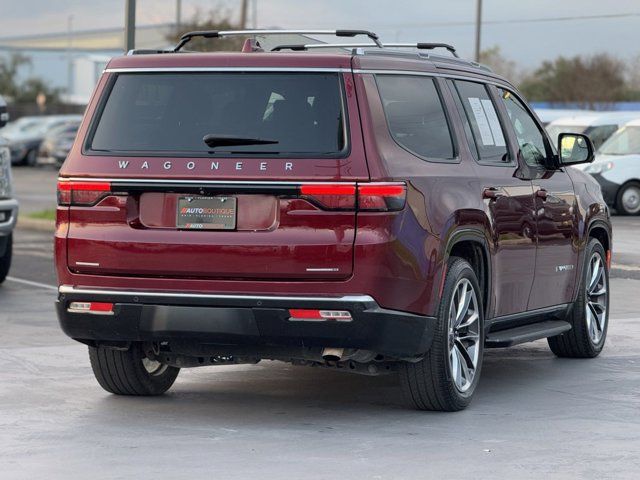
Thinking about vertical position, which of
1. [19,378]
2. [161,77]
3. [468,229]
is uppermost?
[161,77]

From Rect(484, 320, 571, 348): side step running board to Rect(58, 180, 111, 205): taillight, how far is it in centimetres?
233

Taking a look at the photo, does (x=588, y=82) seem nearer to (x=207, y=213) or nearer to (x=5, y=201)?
(x=5, y=201)

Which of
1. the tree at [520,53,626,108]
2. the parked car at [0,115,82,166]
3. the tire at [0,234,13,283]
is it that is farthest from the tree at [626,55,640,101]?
the tire at [0,234,13,283]

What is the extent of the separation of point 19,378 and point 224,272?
229 centimetres

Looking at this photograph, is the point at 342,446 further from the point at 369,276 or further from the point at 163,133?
the point at 163,133

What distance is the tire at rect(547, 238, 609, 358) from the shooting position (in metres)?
9.95

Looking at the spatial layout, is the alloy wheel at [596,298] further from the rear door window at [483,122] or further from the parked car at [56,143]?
the parked car at [56,143]

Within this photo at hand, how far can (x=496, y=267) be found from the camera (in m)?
8.44

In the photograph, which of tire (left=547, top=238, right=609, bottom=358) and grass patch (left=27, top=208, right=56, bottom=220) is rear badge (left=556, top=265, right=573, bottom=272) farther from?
grass patch (left=27, top=208, right=56, bottom=220)

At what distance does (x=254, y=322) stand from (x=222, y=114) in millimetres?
1063

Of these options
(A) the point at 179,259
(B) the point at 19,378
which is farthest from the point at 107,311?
(B) the point at 19,378

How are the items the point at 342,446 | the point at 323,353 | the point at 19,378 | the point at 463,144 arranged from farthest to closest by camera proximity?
1. the point at 19,378
2. the point at 463,144
3. the point at 323,353
4. the point at 342,446

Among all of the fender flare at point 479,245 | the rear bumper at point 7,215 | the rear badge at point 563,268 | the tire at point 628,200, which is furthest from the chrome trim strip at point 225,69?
the tire at point 628,200

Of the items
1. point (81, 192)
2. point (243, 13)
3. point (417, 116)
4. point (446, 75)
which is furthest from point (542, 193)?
point (243, 13)
